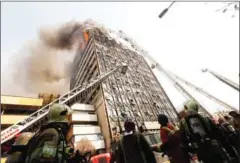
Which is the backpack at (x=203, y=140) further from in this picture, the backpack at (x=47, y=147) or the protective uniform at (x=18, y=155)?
the protective uniform at (x=18, y=155)

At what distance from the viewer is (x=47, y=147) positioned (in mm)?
2600

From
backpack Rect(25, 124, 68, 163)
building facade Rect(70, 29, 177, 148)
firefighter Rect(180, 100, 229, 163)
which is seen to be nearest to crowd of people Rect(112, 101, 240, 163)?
firefighter Rect(180, 100, 229, 163)

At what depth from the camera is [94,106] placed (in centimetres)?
3056

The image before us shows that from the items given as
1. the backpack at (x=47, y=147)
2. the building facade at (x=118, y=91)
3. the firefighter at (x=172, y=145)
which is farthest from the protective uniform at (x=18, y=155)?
the building facade at (x=118, y=91)

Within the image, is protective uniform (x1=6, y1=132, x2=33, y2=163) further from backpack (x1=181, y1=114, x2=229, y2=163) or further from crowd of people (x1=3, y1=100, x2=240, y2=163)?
backpack (x1=181, y1=114, x2=229, y2=163)

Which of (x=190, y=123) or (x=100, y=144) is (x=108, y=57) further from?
(x=190, y=123)

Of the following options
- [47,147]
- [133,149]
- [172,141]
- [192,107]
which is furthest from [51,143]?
[192,107]

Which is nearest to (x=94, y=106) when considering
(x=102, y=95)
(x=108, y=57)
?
(x=102, y=95)

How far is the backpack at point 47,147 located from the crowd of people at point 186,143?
141 centimetres

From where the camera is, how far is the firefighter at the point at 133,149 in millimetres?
3600

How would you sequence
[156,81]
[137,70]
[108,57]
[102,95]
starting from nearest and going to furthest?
[102,95] → [108,57] → [137,70] → [156,81]

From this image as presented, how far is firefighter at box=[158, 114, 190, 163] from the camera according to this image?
3998 mm

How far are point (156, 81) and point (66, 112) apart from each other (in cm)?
4920

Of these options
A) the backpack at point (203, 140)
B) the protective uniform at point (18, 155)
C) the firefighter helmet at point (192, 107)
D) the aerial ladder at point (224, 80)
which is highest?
the aerial ladder at point (224, 80)
